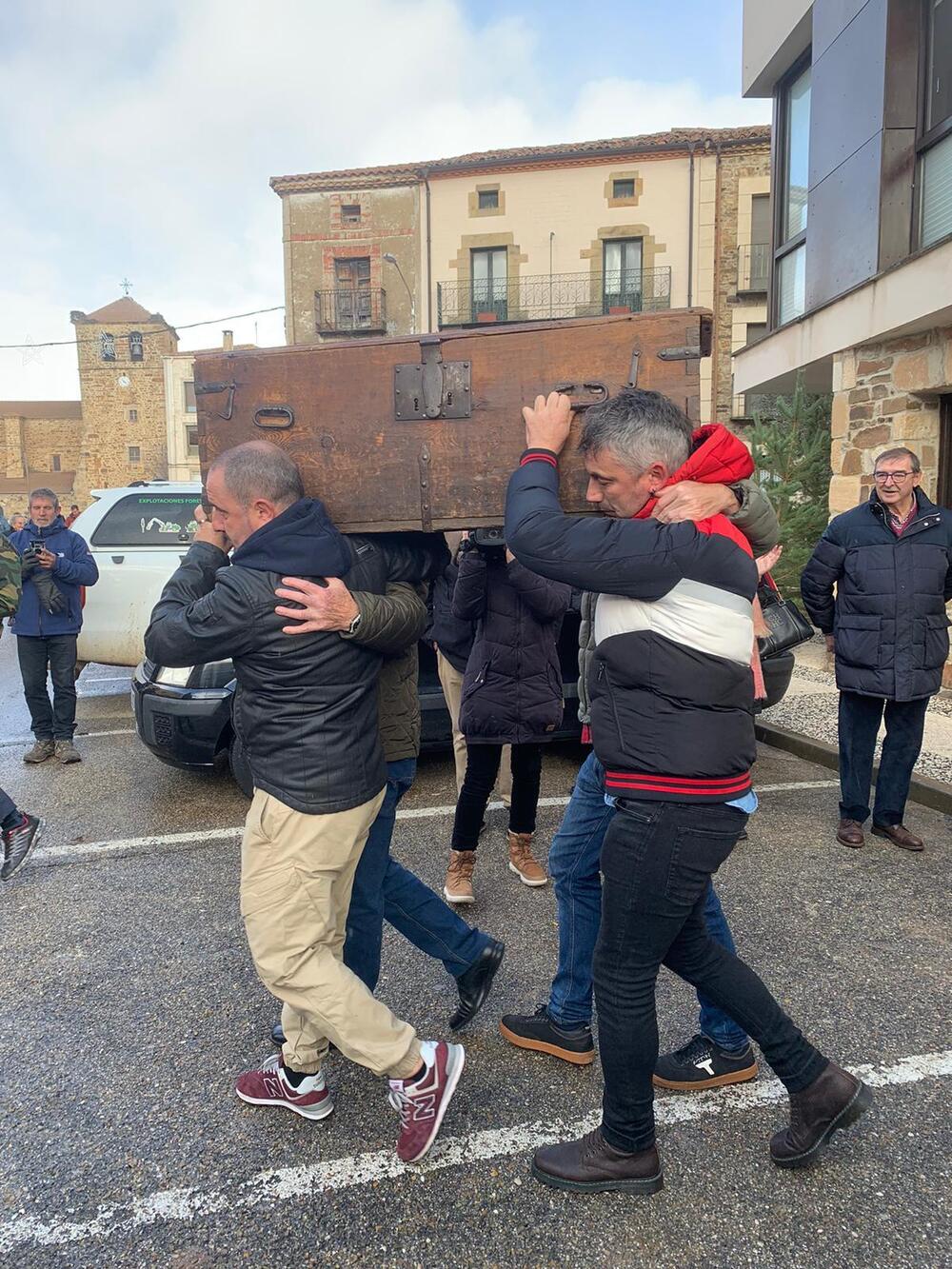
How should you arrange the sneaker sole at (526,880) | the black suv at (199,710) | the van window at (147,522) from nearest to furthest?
the sneaker sole at (526,880)
the black suv at (199,710)
the van window at (147,522)

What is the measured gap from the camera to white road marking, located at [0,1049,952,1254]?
6.20 feet

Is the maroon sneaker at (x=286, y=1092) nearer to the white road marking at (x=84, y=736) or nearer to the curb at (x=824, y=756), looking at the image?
the curb at (x=824, y=756)

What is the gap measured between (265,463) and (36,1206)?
182 cm

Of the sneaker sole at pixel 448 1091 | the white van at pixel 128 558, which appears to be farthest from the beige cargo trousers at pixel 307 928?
the white van at pixel 128 558

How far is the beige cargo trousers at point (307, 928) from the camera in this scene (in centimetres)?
201

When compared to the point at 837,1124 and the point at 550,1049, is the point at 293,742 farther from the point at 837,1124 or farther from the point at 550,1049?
the point at 837,1124

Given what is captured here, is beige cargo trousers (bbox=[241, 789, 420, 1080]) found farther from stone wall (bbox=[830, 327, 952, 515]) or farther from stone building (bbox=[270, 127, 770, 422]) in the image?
stone building (bbox=[270, 127, 770, 422])

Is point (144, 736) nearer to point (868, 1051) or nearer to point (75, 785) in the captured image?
point (75, 785)

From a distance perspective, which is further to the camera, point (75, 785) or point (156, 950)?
point (75, 785)

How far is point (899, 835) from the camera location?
4082 millimetres

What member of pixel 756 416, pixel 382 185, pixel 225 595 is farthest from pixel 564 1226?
pixel 382 185

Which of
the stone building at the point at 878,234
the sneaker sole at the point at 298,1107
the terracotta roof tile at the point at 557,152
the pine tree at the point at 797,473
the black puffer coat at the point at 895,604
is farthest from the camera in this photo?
the terracotta roof tile at the point at 557,152

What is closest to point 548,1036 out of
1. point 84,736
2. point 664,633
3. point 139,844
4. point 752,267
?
point 664,633

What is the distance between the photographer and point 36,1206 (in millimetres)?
1955
